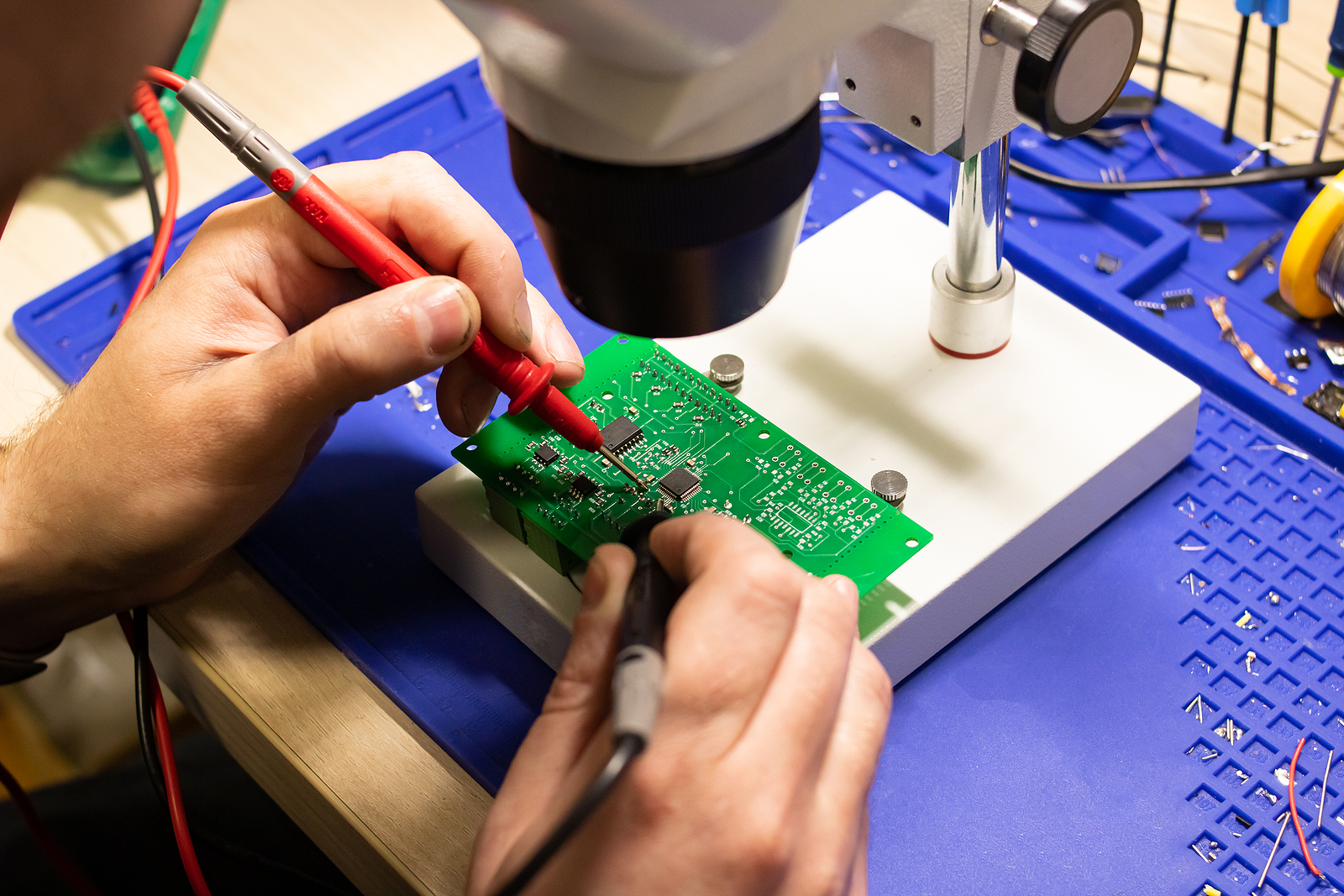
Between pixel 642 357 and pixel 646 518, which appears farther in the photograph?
pixel 642 357

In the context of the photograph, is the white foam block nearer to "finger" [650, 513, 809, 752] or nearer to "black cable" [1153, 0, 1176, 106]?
"finger" [650, 513, 809, 752]

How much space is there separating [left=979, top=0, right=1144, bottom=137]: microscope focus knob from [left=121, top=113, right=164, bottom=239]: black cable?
882mm

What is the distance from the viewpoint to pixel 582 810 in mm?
517

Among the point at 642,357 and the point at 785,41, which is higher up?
the point at 785,41

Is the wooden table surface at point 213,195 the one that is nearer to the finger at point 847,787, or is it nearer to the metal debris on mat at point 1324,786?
the finger at point 847,787

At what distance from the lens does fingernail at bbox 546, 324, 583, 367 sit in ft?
3.02

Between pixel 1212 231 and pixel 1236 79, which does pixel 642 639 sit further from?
pixel 1236 79

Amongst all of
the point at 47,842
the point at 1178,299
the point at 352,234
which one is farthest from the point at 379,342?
the point at 1178,299

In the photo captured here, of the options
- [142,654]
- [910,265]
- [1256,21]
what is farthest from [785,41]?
[1256,21]

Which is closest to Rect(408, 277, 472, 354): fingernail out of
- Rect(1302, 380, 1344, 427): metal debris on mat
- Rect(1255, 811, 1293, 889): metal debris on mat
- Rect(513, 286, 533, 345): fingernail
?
Rect(513, 286, 533, 345): fingernail

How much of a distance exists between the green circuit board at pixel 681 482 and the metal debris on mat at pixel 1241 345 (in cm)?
43

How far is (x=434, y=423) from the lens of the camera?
3.41ft

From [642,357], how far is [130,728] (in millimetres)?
638

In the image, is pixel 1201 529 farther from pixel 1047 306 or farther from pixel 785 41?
pixel 785 41
